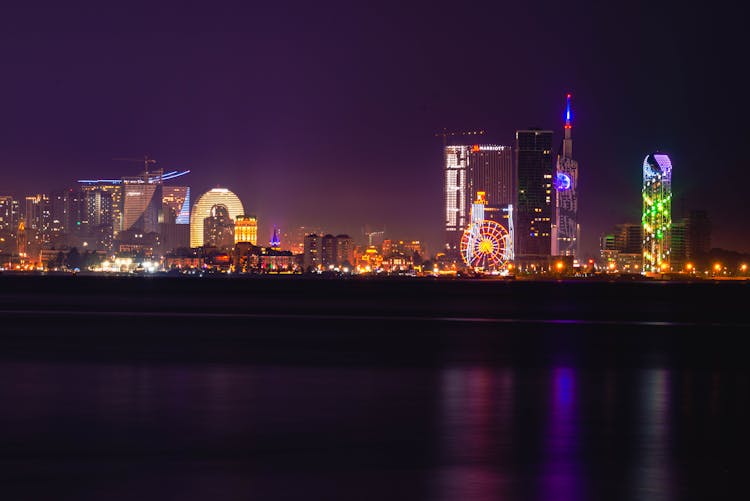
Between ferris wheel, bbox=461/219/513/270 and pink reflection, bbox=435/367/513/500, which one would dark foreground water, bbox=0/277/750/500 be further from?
ferris wheel, bbox=461/219/513/270

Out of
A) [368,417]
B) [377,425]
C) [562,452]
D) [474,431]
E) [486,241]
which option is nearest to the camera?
[562,452]

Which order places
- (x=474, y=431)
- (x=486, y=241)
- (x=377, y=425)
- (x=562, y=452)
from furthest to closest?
(x=486, y=241), (x=377, y=425), (x=474, y=431), (x=562, y=452)

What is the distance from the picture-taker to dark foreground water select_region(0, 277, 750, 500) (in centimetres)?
1208

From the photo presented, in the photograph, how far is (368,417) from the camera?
1720 centimetres

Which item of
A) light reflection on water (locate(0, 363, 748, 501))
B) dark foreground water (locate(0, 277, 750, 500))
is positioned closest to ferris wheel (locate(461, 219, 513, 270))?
dark foreground water (locate(0, 277, 750, 500))

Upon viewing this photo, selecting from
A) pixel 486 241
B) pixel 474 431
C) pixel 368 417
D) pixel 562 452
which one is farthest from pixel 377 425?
pixel 486 241

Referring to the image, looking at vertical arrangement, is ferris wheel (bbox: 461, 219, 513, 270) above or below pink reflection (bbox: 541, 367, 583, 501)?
above

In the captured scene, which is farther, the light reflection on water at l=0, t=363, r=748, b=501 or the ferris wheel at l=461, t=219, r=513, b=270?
the ferris wheel at l=461, t=219, r=513, b=270

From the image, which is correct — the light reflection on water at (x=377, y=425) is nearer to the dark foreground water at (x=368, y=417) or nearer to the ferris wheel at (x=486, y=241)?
the dark foreground water at (x=368, y=417)

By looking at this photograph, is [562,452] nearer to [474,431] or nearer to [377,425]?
[474,431]

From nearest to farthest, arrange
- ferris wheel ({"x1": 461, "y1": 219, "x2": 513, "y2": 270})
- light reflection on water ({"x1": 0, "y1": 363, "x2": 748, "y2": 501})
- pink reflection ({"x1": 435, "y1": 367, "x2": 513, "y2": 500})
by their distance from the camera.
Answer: pink reflection ({"x1": 435, "y1": 367, "x2": 513, "y2": 500}) → light reflection on water ({"x1": 0, "y1": 363, "x2": 748, "y2": 501}) → ferris wheel ({"x1": 461, "y1": 219, "x2": 513, "y2": 270})

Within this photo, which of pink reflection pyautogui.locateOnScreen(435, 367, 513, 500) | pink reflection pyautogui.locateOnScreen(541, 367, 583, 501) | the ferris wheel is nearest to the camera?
pink reflection pyautogui.locateOnScreen(541, 367, 583, 501)

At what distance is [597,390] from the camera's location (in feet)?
70.1

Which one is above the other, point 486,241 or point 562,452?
point 486,241
